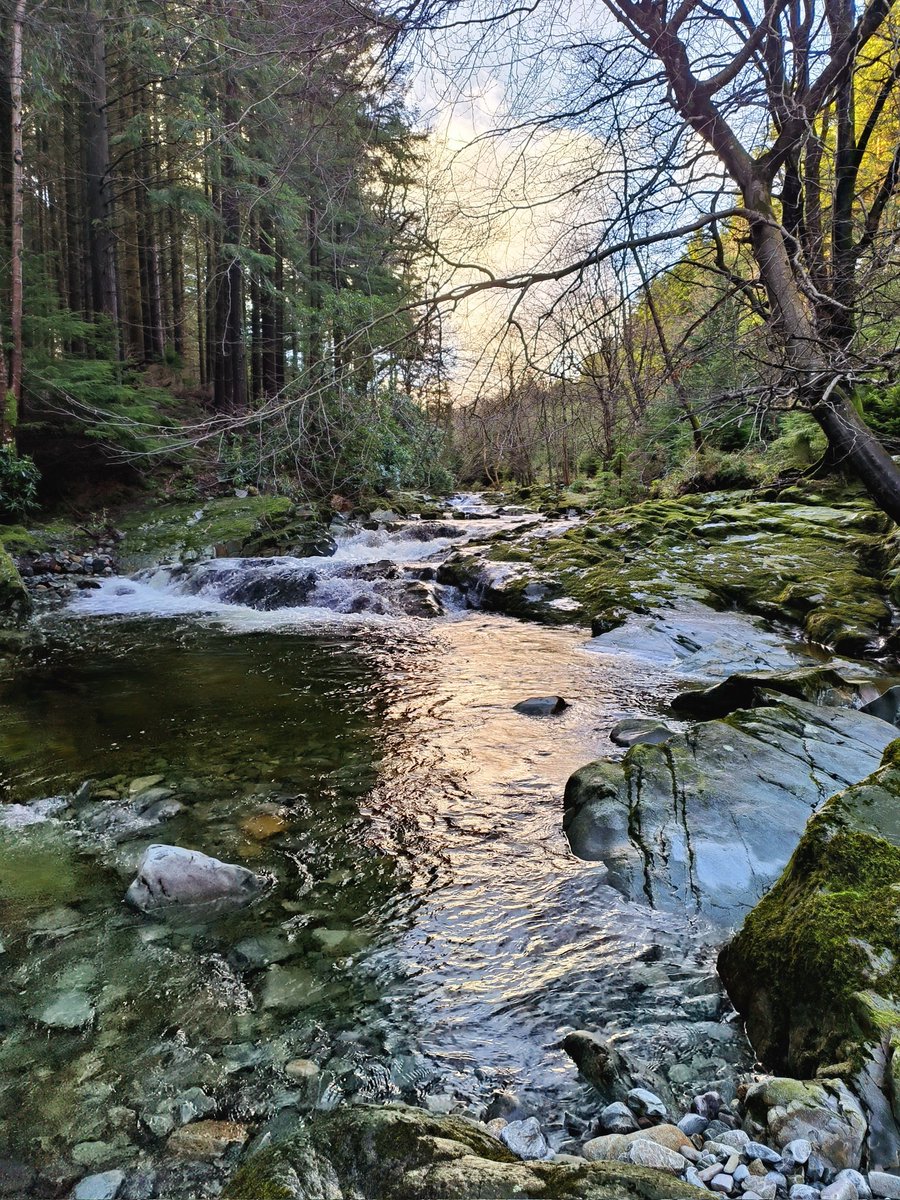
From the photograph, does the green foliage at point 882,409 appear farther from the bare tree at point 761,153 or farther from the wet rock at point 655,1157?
the wet rock at point 655,1157

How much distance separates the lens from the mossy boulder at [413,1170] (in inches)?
52.8

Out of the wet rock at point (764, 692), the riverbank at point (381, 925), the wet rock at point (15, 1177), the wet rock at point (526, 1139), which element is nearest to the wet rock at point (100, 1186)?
the riverbank at point (381, 925)

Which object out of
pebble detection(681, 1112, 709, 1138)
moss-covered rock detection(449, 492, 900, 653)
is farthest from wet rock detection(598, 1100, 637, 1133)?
moss-covered rock detection(449, 492, 900, 653)

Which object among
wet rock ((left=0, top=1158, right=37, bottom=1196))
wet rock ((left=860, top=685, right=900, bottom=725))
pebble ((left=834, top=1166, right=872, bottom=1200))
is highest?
wet rock ((left=860, top=685, right=900, bottom=725))

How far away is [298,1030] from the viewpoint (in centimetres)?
222

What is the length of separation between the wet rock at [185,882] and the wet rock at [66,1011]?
0.52 metres

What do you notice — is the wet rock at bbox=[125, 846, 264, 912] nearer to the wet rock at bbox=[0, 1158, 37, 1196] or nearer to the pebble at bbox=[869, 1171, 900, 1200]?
the wet rock at bbox=[0, 1158, 37, 1196]

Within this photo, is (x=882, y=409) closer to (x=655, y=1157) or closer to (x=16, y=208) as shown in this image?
(x=655, y=1157)

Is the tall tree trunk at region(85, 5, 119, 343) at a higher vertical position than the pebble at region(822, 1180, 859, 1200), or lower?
higher

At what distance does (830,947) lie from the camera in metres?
1.90

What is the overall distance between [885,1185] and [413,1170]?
1045mm

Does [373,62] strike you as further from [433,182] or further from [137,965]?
[137,965]

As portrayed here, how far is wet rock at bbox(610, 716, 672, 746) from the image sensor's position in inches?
179

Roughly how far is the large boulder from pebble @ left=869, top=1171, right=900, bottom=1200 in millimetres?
1385
